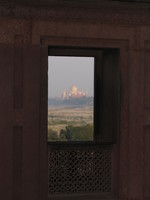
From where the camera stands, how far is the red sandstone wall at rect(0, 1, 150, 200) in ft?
19.9

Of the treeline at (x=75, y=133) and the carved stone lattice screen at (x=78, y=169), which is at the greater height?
the treeline at (x=75, y=133)

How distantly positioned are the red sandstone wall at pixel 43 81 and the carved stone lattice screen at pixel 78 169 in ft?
0.82

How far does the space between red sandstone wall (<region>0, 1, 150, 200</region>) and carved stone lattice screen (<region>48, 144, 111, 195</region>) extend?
0.25 metres

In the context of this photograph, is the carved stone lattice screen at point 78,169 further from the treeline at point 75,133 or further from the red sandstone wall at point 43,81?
the treeline at point 75,133

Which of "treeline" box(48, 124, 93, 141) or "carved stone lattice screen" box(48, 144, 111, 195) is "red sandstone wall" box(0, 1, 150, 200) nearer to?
"carved stone lattice screen" box(48, 144, 111, 195)

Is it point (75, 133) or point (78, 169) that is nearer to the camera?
point (78, 169)

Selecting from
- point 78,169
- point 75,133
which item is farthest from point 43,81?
point 75,133

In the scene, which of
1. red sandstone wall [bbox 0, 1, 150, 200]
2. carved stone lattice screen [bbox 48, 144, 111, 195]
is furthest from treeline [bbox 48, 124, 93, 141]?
red sandstone wall [bbox 0, 1, 150, 200]

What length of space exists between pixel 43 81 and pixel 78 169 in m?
1.71

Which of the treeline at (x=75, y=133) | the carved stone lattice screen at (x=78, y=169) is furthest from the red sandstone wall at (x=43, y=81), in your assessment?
the treeline at (x=75, y=133)

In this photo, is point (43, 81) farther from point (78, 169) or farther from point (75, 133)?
point (75, 133)

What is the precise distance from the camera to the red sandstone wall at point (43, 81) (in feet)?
19.9

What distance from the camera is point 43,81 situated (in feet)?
20.4

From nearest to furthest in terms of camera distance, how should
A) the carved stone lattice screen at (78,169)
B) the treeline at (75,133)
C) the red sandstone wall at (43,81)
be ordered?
the red sandstone wall at (43,81) → the carved stone lattice screen at (78,169) → the treeline at (75,133)
